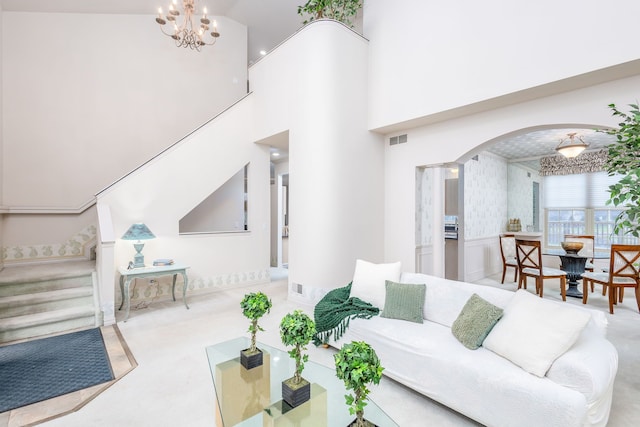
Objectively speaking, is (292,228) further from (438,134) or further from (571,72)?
(571,72)

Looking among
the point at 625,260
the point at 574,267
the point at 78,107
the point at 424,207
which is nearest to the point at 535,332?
the point at 424,207

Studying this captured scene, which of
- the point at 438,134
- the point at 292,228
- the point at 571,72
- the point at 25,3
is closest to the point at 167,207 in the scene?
the point at 292,228

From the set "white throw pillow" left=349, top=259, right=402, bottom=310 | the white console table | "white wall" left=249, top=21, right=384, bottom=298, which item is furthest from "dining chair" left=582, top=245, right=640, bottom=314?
the white console table

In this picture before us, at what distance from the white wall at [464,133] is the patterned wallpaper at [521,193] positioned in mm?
4751

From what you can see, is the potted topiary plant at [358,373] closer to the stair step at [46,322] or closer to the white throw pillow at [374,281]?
the white throw pillow at [374,281]

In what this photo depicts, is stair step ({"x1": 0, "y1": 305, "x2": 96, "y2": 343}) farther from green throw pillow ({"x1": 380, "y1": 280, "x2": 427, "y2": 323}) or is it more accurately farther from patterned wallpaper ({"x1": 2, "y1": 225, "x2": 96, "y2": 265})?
green throw pillow ({"x1": 380, "y1": 280, "x2": 427, "y2": 323})

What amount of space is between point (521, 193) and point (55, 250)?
10248 mm

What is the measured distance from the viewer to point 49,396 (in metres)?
2.35

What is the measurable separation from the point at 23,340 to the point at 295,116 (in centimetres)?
437

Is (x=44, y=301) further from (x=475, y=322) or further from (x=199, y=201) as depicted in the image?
(x=475, y=322)

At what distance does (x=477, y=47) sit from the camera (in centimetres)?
357

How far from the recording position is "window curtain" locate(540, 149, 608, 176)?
7.14m

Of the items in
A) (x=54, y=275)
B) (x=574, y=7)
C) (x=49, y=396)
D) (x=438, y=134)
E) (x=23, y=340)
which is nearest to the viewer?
(x=49, y=396)

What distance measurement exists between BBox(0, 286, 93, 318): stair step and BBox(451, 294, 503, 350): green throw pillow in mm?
4439
